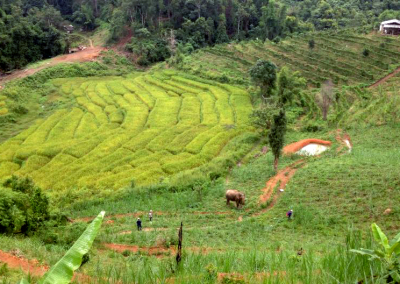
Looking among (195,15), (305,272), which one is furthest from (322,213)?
(195,15)

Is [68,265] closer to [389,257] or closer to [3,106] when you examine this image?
[389,257]

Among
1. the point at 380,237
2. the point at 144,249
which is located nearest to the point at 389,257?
the point at 380,237

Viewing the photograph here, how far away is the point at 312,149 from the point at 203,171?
328 inches

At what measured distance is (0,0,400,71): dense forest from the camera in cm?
5888

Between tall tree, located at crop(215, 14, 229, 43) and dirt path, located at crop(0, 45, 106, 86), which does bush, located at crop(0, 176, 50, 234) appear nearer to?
dirt path, located at crop(0, 45, 106, 86)

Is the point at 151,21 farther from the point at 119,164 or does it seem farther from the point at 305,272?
the point at 305,272

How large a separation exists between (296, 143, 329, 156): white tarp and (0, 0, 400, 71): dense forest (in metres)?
37.4

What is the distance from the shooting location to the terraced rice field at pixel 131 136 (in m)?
25.8

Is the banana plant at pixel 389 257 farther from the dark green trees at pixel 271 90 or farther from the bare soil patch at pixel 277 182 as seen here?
the dark green trees at pixel 271 90

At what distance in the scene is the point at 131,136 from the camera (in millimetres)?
32344

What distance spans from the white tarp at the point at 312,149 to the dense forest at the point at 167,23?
123 feet

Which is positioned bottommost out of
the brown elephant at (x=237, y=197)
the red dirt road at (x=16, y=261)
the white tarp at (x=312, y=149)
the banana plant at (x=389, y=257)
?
the white tarp at (x=312, y=149)

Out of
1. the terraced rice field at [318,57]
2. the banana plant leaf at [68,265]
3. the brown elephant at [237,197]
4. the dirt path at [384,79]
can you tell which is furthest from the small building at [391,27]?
the banana plant leaf at [68,265]

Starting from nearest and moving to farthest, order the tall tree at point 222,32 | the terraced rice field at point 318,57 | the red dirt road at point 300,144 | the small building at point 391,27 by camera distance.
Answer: the red dirt road at point 300,144 < the terraced rice field at point 318,57 < the small building at point 391,27 < the tall tree at point 222,32
